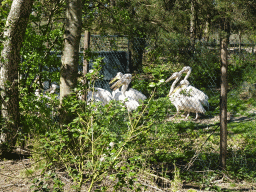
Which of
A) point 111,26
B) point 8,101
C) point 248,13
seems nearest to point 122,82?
point 111,26

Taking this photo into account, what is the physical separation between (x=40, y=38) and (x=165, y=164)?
2.81 metres

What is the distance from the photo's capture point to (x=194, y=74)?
28.6 ft

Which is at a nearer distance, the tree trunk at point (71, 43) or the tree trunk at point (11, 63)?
the tree trunk at point (71, 43)

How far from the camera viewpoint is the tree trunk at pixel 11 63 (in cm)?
390

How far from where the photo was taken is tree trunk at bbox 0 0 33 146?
3898 mm

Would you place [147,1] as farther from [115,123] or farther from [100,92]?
[115,123]

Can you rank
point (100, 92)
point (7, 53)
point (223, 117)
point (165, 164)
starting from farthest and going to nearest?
1. point (100, 92)
2. point (165, 164)
3. point (7, 53)
4. point (223, 117)

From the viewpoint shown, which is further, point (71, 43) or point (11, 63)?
point (11, 63)

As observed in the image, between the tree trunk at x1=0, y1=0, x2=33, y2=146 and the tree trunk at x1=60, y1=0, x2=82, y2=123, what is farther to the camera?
the tree trunk at x1=0, y1=0, x2=33, y2=146

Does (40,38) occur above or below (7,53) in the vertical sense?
above

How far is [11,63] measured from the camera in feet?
13.1

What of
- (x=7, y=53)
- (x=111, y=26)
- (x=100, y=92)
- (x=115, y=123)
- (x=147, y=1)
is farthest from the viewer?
(x=147, y=1)

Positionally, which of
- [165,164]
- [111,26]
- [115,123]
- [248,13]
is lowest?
[165,164]

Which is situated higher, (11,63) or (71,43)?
(71,43)
